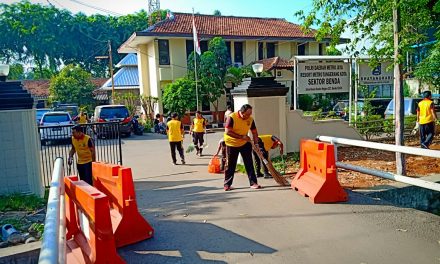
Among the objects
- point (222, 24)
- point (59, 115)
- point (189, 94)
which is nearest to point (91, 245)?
point (59, 115)

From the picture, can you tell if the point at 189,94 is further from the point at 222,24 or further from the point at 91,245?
the point at 91,245

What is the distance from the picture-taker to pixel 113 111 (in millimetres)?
20250

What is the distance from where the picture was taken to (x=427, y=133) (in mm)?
10141

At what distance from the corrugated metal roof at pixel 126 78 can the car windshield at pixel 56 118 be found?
52.0ft

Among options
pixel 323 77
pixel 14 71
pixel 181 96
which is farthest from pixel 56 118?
pixel 14 71

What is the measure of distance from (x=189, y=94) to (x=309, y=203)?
56.5 ft

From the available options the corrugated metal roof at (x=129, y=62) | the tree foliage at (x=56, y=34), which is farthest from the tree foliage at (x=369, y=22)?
the tree foliage at (x=56, y=34)

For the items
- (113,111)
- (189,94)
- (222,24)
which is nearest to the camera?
(113,111)

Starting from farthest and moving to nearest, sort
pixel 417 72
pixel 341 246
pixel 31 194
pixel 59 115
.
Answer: pixel 59 115
pixel 417 72
pixel 31 194
pixel 341 246

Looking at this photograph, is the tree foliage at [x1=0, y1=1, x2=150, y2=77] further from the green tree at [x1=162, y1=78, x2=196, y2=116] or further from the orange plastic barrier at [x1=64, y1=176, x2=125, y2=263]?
the orange plastic barrier at [x1=64, y1=176, x2=125, y2=263]

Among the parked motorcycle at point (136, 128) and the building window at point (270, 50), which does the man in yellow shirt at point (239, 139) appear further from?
the building window at point (270, 50)

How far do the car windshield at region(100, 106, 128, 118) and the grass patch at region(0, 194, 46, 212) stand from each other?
534 inches

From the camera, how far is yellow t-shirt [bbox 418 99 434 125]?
9.90 m

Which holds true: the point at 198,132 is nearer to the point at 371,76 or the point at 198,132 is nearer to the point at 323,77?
the point at 323,77
